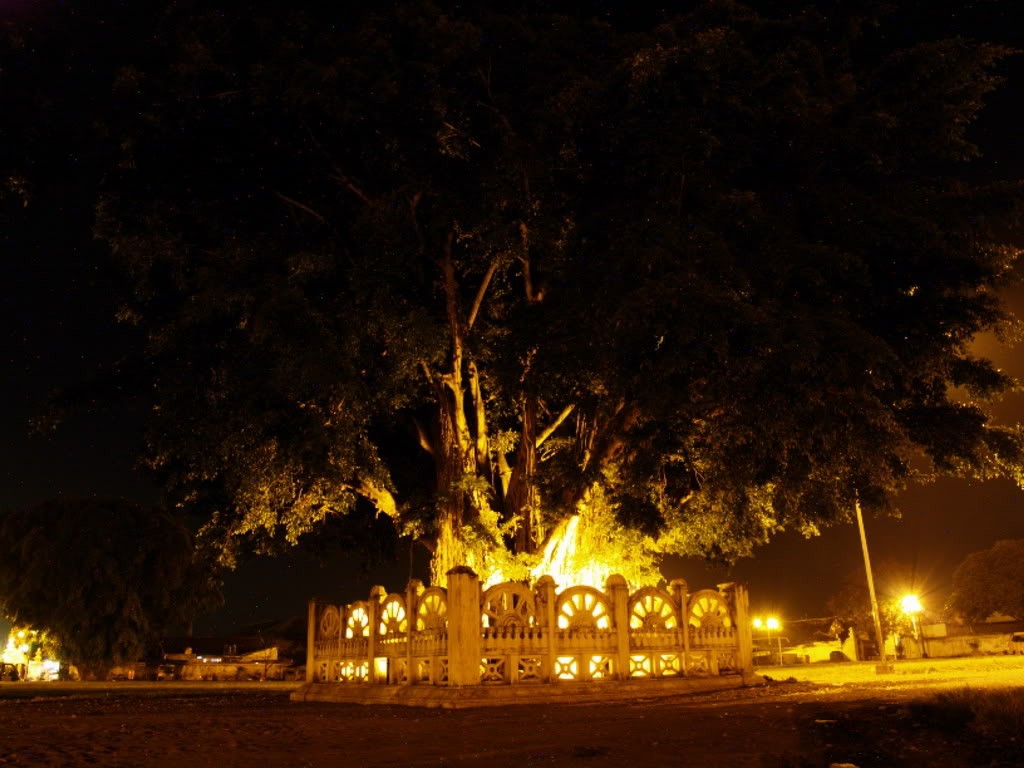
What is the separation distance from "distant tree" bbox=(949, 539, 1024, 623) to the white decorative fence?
52.6 m

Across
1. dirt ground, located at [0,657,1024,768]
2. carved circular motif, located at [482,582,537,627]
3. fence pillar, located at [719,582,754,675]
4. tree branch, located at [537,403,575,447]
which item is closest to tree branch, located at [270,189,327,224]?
tree branch, located at [537,403,575,447]

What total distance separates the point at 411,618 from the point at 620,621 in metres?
3.80

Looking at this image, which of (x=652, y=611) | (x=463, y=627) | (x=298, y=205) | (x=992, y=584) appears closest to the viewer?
(x=463, y=627)

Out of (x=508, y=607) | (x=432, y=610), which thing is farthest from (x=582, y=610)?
(x=432, y=610)

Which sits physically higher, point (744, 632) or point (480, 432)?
point (480, 432)

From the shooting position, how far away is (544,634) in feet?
51.3

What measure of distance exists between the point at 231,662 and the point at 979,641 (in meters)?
51.6

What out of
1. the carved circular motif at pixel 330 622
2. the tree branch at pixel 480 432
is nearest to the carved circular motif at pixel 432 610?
the carved circular motif at pixel 330 622

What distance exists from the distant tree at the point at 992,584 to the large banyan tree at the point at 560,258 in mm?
49645

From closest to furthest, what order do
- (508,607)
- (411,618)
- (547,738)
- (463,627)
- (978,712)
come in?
(978,712)
(547,738)
(463,627)
(508,607)
(411,618)

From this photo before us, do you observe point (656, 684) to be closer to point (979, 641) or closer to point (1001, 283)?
point (1001, 283)

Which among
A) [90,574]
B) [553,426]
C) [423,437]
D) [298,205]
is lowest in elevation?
[90,574]

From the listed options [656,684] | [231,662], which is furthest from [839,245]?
[231,662]

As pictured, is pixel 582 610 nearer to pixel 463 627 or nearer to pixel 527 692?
pixel 527 692
